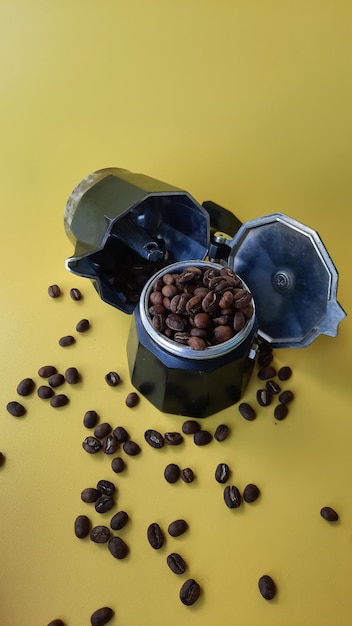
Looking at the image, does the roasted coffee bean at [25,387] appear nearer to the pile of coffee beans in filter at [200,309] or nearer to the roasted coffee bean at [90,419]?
the roasted coffee bean at [90,419]

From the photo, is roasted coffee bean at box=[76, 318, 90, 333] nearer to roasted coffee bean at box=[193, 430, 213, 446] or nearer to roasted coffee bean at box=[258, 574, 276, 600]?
roasted coffee bean at box=[193, 430, 213, 446]

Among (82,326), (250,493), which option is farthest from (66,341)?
(250,493)

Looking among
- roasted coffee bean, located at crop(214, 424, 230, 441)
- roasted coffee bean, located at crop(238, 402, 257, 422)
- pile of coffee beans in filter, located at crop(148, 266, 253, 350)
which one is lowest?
roasted coffee bean, located at crop(214, 424, 230, 441)

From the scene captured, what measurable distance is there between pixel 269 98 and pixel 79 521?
1.30 metres

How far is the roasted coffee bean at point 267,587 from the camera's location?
2.91 feet

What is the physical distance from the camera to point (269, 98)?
64.3 inches

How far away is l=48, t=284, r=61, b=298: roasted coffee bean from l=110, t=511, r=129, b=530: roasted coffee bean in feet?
1.74

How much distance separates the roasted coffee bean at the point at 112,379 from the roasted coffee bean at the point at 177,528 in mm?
307

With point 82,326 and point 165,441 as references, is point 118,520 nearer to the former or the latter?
point 165,441

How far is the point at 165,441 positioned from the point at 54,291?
1.48ft

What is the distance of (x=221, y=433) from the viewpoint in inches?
41.1

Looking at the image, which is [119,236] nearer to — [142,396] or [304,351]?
[142,396]

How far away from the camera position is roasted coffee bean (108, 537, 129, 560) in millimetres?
914

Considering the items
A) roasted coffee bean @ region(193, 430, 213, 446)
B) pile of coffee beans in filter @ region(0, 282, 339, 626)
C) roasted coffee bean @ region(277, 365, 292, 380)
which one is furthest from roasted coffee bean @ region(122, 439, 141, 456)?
roasted coffee bean @ region(277, 365, 292, 380)
